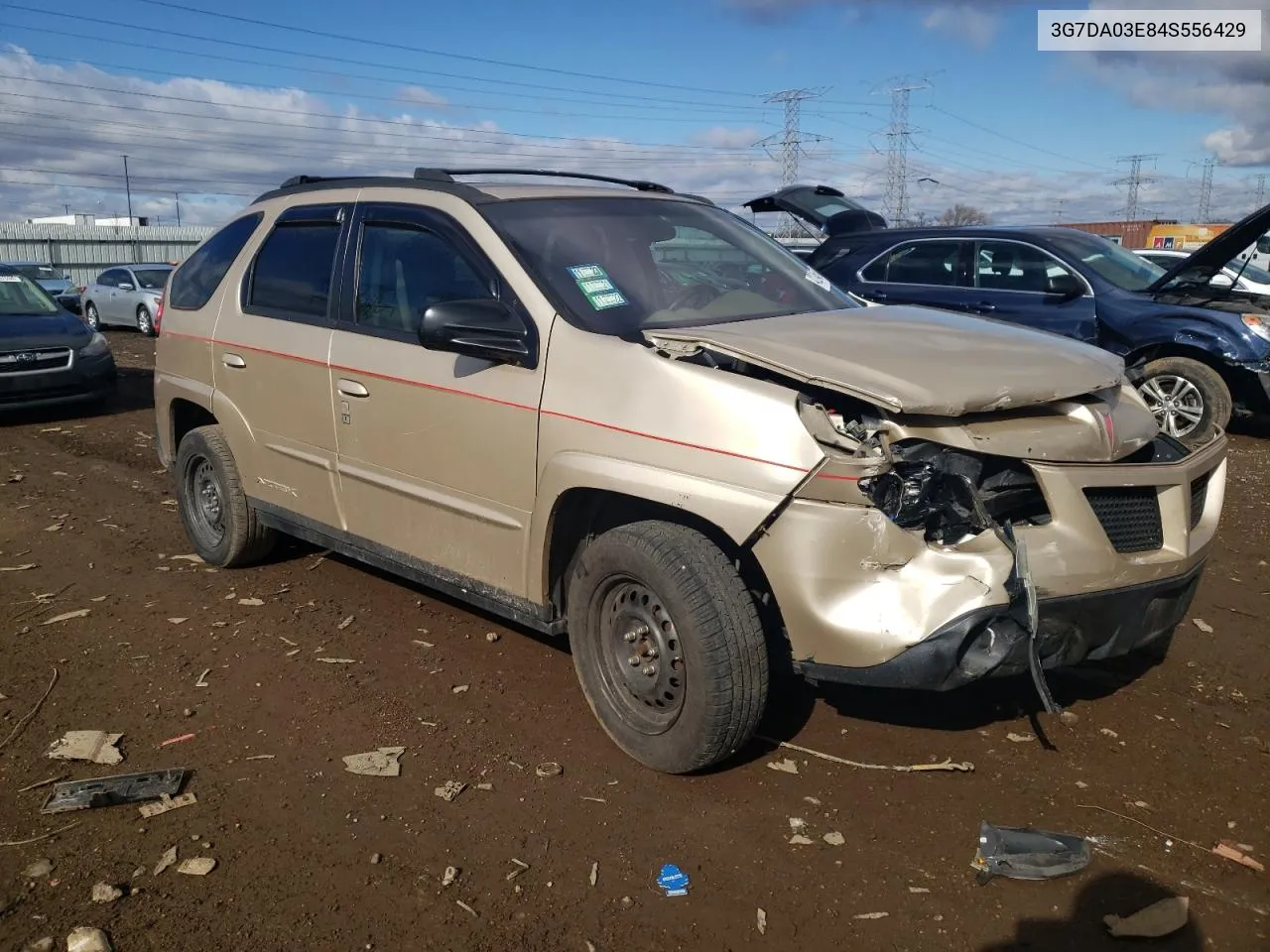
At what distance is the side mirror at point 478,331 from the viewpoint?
3.61 m

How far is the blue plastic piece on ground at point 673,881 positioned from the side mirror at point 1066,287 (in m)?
7.48

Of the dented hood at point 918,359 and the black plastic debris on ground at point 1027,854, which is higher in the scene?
the dented hood at point 918,359

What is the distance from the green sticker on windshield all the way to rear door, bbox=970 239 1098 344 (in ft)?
20.2

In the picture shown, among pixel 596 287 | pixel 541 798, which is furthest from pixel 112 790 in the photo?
pixel 596 287

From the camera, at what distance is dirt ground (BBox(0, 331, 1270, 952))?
281 cm

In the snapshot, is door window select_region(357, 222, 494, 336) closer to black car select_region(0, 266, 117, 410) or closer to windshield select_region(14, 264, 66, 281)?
black car select_region(0, 266, 117, 410)

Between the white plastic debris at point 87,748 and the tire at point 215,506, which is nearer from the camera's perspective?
the white plastic debris at point 87,748

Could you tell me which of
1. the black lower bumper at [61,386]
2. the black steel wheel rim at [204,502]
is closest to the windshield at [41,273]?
the black lower bumper at [61,386]

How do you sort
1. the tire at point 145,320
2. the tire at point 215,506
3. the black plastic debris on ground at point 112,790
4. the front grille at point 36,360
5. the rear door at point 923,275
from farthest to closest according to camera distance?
the tire at point 145,320 → the front grille at point 36,360 → the rear door at point 923,275 → the tire at point 215,506 → the black plastic debris on ground at point 112,790

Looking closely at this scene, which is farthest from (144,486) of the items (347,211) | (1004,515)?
→ (1004,515)

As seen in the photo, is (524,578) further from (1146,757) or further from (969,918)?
(1146,757)

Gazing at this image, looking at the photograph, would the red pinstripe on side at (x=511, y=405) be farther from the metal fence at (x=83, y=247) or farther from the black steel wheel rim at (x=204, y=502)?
the metal fence at (x=83, y=247)

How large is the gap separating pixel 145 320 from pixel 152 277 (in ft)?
4.33

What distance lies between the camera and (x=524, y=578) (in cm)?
381
